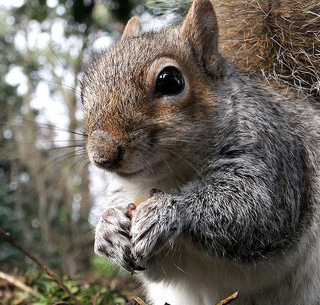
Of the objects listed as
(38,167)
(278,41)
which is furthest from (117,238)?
(38,167)

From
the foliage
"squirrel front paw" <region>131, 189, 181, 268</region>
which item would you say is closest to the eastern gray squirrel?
"squirrel front paw" <region>131, 189, 181, 268</region>

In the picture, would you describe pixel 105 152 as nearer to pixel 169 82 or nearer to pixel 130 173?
pixel 130 173

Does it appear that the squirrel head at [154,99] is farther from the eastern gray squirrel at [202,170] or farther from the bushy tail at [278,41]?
the bushy tail at [278,41]

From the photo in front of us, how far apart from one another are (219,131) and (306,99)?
1.59 feet

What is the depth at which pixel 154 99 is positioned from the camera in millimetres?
1168

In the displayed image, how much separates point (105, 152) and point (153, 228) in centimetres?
23

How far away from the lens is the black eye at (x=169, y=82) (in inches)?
46.8

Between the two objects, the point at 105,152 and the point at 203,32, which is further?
the point at 203,32

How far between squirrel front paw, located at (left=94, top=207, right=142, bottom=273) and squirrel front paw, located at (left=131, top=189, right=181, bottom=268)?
0.03 meters

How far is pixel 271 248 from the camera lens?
49.3 inches

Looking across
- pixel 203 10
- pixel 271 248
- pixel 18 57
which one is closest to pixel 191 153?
pixel 271 248

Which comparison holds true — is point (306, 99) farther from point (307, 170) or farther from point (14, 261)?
point (14, 261)

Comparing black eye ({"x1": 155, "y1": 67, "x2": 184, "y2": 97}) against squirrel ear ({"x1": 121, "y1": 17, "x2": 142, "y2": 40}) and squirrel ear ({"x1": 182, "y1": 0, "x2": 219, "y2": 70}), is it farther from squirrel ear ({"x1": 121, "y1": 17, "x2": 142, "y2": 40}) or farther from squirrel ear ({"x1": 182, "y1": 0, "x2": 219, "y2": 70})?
squirrel ear ({"x1": 121, "y1": 17, "x2": 142, "y2": 40})

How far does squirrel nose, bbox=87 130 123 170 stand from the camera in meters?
1.07
